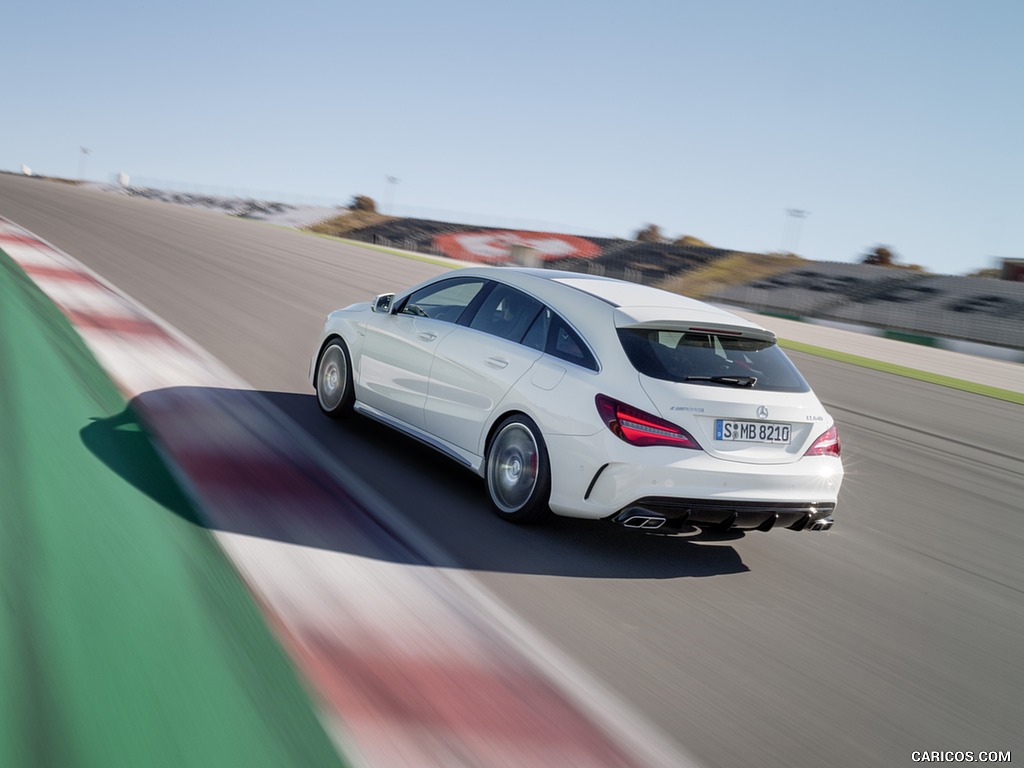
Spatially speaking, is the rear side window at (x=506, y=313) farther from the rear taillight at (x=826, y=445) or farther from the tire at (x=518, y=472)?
the rear taillight at (x=826, y=445)

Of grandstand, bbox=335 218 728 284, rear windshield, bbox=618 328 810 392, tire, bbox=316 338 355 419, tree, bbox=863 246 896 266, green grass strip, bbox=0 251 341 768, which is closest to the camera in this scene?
green grass strip, bbox=0 251 341 768

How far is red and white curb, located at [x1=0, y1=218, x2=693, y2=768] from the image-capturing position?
3.33 m

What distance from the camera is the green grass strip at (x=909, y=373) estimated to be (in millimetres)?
15000

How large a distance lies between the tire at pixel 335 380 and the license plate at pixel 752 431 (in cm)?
345

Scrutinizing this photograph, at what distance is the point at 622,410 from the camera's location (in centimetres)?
529

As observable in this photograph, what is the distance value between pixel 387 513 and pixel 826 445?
8.28 feet

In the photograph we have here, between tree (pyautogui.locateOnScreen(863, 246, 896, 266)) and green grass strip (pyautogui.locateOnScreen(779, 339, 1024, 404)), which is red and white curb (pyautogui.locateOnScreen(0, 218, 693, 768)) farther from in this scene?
tree (pyautogui.locateOnScreen(863, 246, 896, 266))

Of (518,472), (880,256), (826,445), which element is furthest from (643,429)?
(880,256)

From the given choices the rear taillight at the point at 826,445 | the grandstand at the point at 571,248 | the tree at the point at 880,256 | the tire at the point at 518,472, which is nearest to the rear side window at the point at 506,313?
the tire at the point at 518,472

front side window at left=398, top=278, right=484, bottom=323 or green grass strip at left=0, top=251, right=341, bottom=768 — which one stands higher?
front side window at left=398, top=278, right=484, bottom=323

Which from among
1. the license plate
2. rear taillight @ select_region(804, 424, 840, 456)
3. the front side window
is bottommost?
rear taillight @ select_region(804, 424, 840, 456)

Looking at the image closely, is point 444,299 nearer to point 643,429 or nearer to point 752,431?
point 643,429

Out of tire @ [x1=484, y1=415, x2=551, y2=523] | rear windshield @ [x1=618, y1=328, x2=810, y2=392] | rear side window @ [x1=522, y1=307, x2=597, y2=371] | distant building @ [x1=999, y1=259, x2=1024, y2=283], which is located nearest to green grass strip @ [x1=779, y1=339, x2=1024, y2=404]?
rear windshield @ [x1=618, y1=328, x2=810, y2=392]

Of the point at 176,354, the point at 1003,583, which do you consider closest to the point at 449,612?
the point at 1003,583
